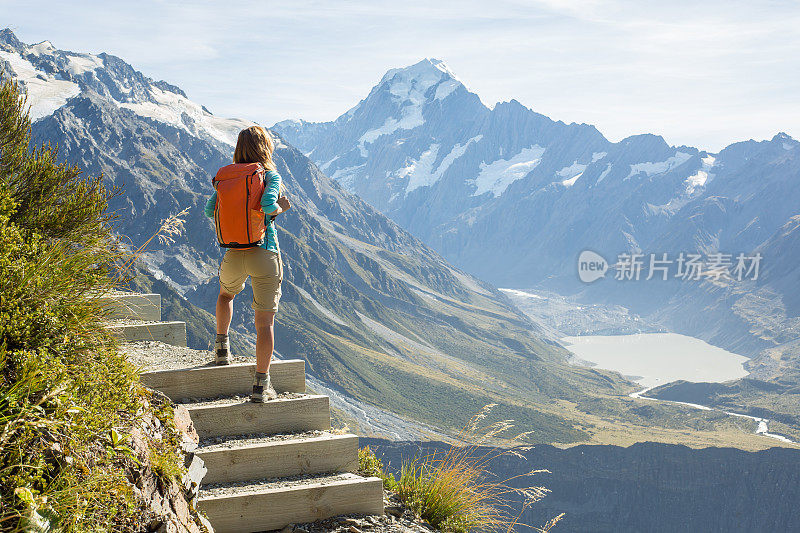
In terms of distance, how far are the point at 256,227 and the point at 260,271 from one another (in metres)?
0.49

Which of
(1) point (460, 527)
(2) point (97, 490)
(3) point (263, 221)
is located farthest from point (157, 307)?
(2) point (97, 490)

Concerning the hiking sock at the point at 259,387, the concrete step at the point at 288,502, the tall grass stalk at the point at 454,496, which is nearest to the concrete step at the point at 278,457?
the concrete step at the point at 288,502

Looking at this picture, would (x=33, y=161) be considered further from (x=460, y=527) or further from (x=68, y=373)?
(x=460, y=527)

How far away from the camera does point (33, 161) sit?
682 centimetres

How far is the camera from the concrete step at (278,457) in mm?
6562

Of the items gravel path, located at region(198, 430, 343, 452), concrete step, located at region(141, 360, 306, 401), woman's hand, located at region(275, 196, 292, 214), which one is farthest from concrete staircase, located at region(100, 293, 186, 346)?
woman's hand, located at region(275, 196, 292, 214)

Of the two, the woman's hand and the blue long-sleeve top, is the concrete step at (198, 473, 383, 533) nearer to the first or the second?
the blue long-sleeve top

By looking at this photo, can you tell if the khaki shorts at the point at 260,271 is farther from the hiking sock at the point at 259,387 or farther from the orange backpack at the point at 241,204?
the hiking sock at the point at 259,387

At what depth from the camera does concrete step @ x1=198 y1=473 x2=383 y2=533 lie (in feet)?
19.9

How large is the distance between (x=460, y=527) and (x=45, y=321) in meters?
4.64

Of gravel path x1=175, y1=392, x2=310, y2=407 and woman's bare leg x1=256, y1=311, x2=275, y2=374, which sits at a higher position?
woman's bare leg x1=256, y1=311, x2=275, y2=374

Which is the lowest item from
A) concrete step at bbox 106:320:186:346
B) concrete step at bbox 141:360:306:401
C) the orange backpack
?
concrete step at bbox 141:360:306:401

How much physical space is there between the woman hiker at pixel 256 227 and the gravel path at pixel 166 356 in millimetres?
1193

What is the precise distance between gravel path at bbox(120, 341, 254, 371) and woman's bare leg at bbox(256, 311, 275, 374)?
1.10 m
